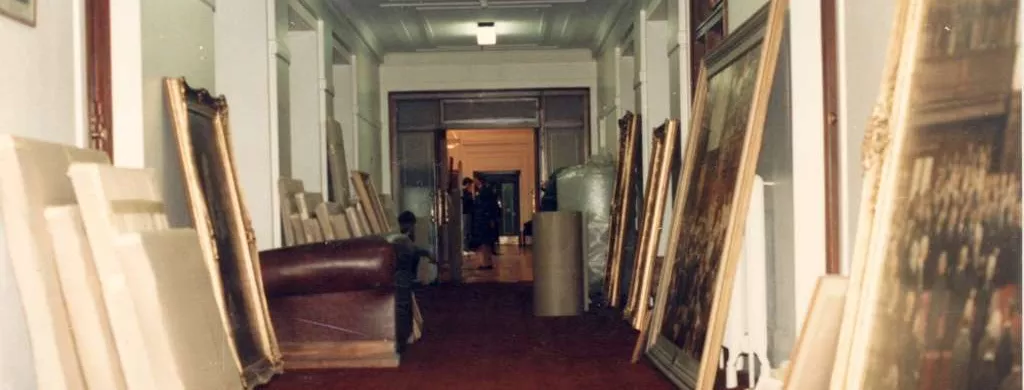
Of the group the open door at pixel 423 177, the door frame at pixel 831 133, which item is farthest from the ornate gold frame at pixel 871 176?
the open door at pixel 423 177

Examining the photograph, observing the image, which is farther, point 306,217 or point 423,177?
point 423,177

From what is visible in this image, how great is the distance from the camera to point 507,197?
25031 mm

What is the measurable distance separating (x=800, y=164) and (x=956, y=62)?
6.31ft

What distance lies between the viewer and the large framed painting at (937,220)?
208cm

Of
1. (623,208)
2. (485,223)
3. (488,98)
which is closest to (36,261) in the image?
(623,208)

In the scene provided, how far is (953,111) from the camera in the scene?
2170mm

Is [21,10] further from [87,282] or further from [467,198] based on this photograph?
[467,198]

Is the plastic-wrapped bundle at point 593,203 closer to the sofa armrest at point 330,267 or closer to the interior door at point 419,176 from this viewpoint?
the interior door at point 419,176

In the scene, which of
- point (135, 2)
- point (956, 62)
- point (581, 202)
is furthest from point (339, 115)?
point (956, 62)

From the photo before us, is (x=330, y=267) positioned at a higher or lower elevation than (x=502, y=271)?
higher

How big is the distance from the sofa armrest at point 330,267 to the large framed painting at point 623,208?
123 inches

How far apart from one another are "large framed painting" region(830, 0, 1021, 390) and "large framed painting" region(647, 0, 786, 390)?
5.62ft

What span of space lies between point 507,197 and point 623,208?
16777 mm

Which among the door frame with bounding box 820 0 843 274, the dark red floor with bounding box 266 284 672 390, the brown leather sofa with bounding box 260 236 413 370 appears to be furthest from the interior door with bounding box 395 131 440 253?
the door frame with bounding box 820 0 843 274
